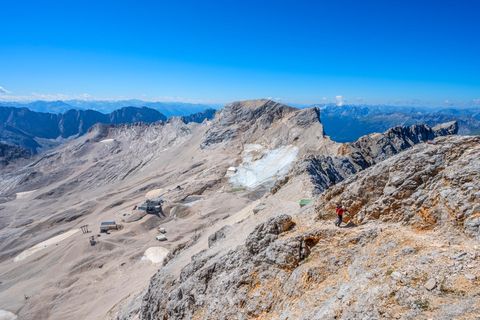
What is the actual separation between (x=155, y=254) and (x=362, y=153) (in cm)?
6181

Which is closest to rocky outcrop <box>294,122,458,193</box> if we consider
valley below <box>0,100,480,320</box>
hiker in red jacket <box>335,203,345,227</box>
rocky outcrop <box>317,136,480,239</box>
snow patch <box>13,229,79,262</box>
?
valley below <box>0,100,480,320</box>

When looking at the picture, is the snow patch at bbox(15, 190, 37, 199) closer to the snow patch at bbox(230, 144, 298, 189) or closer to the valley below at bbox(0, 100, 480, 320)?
the valley below at bbox(0, 100, 480, 320)

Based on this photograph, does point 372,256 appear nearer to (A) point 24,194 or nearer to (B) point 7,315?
(B) point 7,315

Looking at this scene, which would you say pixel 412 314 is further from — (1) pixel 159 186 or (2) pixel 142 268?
(1) pixel 159 186

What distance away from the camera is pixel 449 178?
1805 centimetres

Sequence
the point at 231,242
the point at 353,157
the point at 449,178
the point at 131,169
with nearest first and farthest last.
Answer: the point at 449,178 < the point at 231,242 < the point at 353,157 < the point at 131,169

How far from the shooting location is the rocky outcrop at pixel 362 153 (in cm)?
5956

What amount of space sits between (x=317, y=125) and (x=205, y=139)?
60.6 metres

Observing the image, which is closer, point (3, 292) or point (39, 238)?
point (3, 292)

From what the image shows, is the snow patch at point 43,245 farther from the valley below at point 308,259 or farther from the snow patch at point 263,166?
the snow patch at point 263,166

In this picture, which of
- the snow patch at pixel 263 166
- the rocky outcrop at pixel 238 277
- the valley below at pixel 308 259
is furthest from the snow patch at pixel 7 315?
the snow patch at pixel 263 166

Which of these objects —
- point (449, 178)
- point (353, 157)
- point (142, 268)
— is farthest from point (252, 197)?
point (449, 178)

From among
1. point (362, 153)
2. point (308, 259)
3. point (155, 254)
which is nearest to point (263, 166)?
point (362, 153)

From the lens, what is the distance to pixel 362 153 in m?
95.9
